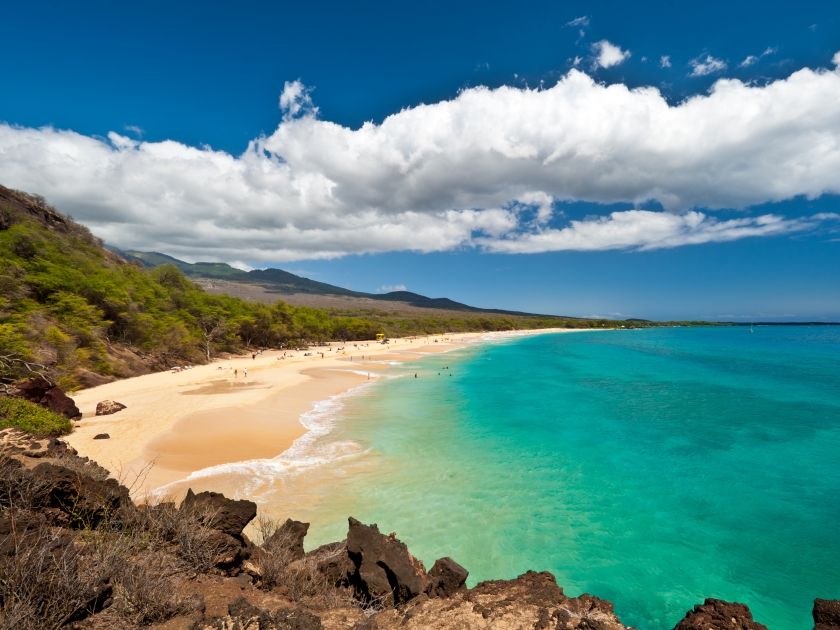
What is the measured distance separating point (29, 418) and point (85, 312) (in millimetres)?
17909

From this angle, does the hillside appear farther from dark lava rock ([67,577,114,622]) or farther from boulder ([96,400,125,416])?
dark lava rock ([67,577,114,622])

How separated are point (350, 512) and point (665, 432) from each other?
19313mm

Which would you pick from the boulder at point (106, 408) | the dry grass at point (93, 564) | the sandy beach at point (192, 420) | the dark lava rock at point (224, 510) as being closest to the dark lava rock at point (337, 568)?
the dark lava rock at point (224, 510)

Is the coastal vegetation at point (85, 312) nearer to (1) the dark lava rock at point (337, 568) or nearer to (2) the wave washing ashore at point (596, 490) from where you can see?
(2) the wave washing ashore at point (596, 490)

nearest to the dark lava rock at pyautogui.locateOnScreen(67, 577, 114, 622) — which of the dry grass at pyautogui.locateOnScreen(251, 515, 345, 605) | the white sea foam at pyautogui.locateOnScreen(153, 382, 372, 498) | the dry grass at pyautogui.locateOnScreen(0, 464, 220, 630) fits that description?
the dry grass at pyautogui.locateOnScreen(0, 464, 220, 630)

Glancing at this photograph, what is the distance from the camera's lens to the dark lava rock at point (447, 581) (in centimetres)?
585

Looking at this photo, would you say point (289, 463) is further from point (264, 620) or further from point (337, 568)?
point (264, 620)

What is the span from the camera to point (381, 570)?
20.2 feet

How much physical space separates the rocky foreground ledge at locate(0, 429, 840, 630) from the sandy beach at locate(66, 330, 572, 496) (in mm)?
3792

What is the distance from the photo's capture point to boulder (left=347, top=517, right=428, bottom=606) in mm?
5926

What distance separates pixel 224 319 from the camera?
46906 mm

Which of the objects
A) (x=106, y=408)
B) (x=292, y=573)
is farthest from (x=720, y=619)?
(x=106, y=408)

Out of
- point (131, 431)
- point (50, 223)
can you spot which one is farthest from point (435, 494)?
point (50, 223)

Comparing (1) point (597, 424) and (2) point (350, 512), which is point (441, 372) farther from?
(2) point (350, 512)
